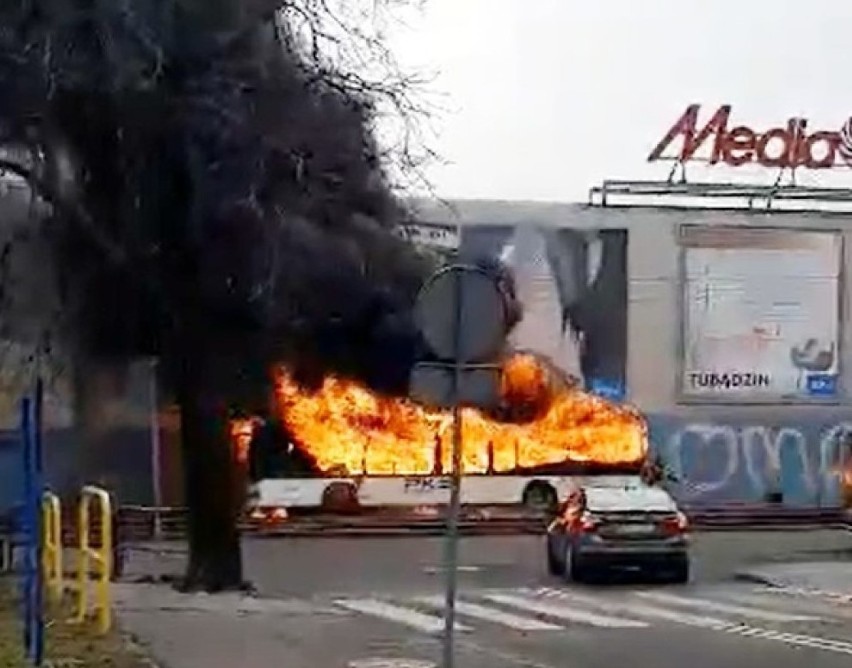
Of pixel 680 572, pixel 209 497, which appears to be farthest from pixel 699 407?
pixel 209 497

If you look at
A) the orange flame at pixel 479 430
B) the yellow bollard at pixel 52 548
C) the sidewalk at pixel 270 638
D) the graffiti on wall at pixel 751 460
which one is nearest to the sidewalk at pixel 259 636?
the sidewalk at pixel 270 638

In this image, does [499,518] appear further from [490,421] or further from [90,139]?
[90,139]

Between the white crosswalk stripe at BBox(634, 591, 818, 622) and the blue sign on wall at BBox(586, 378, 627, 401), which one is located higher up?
the blue sign on wall at BBox(586, 378, 627, 401)

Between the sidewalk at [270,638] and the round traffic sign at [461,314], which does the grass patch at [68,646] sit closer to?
the sidewalk at [270,638]

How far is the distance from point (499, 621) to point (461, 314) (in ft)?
33.0

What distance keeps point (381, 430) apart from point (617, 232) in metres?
8.17

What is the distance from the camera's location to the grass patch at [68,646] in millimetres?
16781

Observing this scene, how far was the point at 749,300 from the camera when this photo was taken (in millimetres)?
52875

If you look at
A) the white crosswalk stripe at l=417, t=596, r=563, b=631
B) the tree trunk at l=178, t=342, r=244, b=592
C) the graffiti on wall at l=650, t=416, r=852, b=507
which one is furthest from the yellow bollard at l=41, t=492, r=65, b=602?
the graffiti on wall at l=650, t=416, r=852, b=507

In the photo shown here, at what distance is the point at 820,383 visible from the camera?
53.6 m

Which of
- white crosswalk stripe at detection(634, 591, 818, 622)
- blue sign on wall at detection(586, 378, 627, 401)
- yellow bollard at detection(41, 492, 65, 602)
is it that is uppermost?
blue sign on wall at detection(586, 378, 627, 401)

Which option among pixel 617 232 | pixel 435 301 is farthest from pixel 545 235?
pixel 435 301

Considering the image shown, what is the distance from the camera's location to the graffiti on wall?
52.7 metres

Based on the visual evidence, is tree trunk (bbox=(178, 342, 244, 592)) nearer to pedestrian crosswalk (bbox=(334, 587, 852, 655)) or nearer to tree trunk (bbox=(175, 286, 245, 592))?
tree trunk (bbox=(175, 286, 245, 592))
